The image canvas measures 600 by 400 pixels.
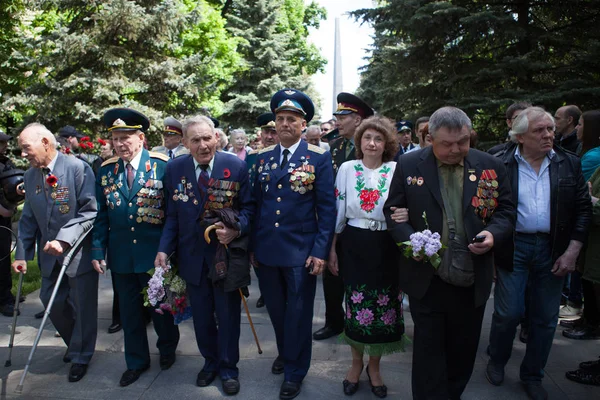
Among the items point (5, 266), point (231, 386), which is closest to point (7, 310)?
point (5, 266)

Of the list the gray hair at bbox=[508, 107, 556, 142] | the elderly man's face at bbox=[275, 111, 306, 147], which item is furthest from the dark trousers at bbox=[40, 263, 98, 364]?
the gray hair at bbox=[508, 107, 556, 142]

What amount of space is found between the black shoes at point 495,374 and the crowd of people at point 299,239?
0.01 meters

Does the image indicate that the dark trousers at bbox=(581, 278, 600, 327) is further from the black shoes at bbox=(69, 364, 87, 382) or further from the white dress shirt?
the black shoes at bbox=(69, 364, 87, 382)

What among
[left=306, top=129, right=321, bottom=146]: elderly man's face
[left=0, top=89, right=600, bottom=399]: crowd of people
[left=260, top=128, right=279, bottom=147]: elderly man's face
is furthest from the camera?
[left=306, top=129, right=321, bottom=146]: elderly man's face

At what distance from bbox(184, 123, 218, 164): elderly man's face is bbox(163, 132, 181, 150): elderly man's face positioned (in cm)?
345

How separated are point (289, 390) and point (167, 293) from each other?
4.11 feet

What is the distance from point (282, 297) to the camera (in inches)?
148

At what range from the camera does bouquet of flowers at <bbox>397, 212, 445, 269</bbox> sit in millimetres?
2805

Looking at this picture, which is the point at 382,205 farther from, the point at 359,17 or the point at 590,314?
the point at 359,17

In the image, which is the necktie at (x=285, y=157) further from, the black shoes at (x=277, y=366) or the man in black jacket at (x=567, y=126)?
the man in black jacket at (x=567, y=126)

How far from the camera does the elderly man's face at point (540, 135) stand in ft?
11.2

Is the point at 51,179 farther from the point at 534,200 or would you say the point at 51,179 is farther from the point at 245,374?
the point at 534,200

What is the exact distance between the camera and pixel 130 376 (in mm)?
3873

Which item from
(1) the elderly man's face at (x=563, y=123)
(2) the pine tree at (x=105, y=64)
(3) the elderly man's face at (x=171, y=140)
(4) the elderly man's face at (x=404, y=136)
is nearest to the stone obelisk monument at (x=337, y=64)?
(2) the pine tree at (x=105, y=64)
